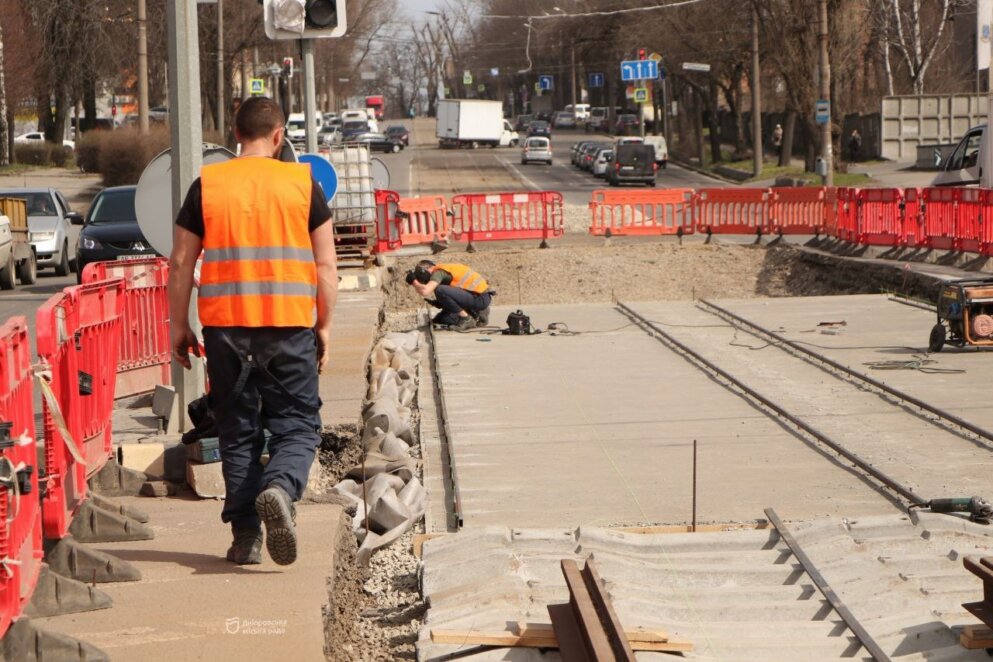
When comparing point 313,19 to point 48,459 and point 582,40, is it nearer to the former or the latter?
point 48,459

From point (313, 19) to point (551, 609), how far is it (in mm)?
8381

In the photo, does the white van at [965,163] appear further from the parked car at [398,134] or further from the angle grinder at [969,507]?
the parked car at [398,134]

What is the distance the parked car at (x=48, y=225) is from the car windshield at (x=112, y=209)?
5.84ft

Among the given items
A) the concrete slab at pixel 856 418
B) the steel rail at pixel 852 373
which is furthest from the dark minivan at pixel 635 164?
the concrete slab at pixel 856 418

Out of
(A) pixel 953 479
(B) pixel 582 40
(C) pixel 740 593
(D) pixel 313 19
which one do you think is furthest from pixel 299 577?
(B) pixel 582 40

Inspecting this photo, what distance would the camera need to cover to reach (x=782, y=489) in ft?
32.5

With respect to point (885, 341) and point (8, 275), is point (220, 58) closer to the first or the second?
point (8, 275)

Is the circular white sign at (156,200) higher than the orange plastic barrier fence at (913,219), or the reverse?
the circular white sign at (156,200)

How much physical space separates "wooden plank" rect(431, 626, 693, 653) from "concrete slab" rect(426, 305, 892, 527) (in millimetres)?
2788

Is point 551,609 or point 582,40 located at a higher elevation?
point 582,40

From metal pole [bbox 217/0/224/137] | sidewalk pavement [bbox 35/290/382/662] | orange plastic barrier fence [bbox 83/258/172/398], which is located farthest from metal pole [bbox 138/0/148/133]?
sidewalk pavement [bbox 35/290/382/662]

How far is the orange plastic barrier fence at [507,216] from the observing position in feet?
111

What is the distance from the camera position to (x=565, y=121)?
123688mm

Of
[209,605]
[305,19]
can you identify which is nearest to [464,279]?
[305,19]
